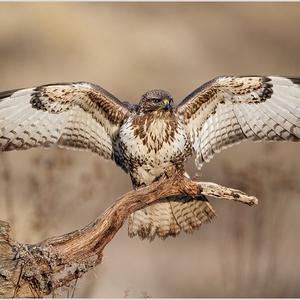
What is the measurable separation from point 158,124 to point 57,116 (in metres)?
0.92

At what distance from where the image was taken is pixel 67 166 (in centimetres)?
1025

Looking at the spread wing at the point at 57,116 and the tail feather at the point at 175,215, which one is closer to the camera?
the spread wing at the point at 57,116

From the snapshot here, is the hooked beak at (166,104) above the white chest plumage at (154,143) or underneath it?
above

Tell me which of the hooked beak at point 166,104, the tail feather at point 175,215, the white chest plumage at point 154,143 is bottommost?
the tail feather at point 175,215

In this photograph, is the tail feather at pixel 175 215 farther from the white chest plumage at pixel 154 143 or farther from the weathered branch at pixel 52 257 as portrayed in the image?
the weathered branch at pixel 52 257

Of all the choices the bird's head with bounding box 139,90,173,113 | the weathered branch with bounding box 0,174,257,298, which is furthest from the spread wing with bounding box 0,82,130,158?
the weathered branch with bounding box 0,174,257,298

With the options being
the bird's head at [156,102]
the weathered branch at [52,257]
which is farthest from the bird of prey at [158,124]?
the weathered branch at [52,257]

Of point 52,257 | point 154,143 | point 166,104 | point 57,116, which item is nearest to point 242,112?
point 166,104

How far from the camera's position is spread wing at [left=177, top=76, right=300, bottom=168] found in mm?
9508

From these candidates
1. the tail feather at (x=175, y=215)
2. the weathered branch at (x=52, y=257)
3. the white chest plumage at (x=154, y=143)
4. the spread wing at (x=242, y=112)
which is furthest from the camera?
the tail feather at (x=175, y=215)

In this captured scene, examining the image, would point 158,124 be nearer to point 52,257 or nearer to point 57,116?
point 57,116

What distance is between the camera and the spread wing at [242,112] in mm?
9508

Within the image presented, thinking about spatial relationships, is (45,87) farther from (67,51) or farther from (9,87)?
(67,51)

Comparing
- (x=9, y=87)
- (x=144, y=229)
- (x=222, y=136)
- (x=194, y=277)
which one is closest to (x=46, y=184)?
(x=144, y=229)
